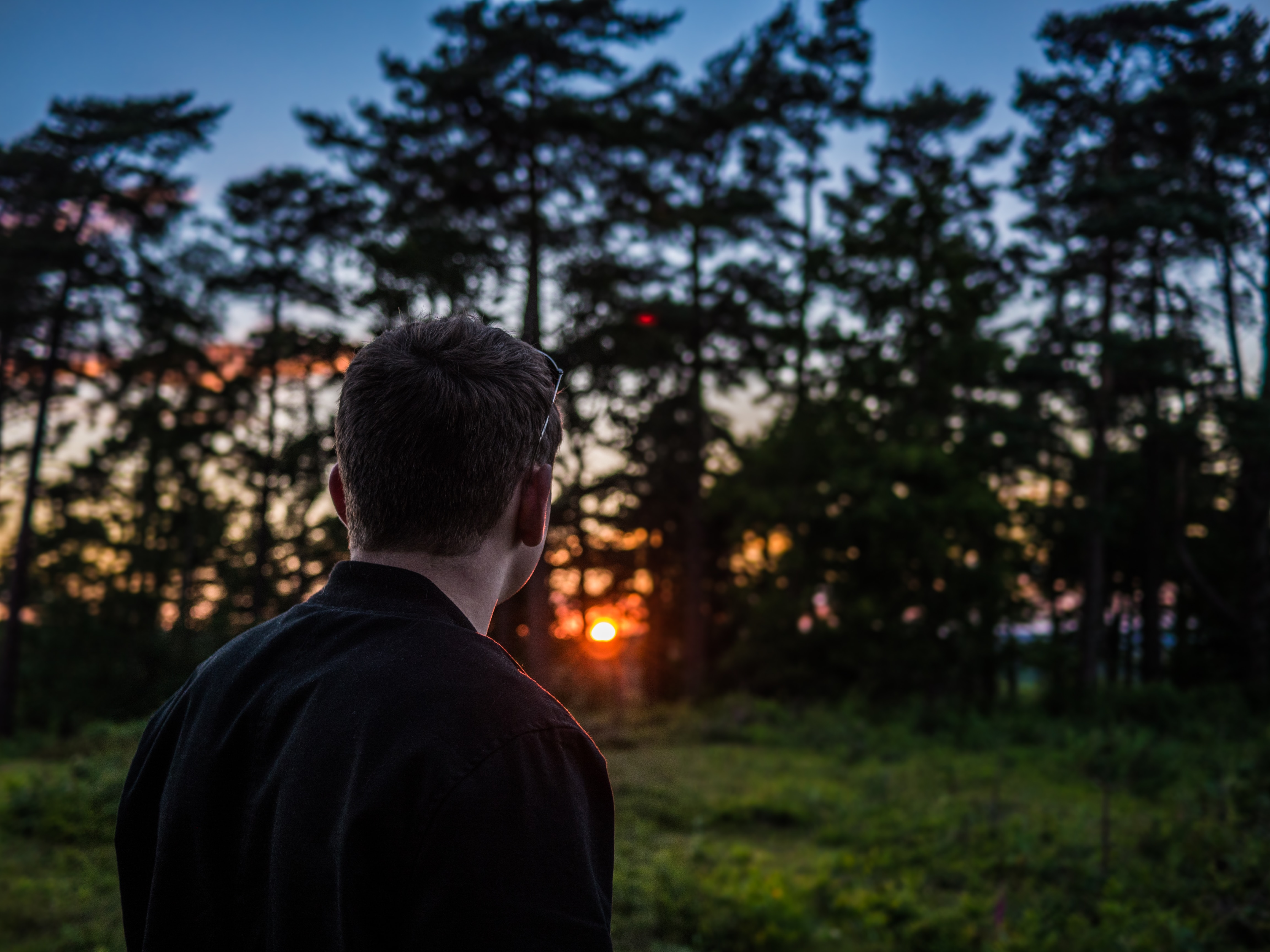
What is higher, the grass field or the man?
the man

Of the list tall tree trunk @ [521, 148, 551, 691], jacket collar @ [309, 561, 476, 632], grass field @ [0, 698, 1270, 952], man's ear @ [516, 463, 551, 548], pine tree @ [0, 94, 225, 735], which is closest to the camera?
jacket collar @ [309, 561, 476, 632]

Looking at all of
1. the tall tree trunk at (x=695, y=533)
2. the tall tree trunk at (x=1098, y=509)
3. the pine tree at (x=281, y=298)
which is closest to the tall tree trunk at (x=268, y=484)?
the pine tree at (x=281, y=298)

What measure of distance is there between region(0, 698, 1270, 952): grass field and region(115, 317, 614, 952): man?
4602 millimetres

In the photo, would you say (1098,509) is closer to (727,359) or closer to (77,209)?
(727,359)

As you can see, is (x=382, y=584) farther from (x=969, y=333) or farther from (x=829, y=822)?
(x=969, y=333)

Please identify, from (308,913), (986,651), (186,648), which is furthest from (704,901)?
(986,651)

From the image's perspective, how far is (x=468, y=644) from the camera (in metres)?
1.09

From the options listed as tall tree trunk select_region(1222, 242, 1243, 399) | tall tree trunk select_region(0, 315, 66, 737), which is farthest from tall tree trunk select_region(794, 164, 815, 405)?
tall tree trunk select_region(0, 315, 66, 737)

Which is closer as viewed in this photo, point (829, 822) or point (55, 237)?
point (829, 822)

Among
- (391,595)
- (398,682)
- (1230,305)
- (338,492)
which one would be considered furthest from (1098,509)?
(398,682)

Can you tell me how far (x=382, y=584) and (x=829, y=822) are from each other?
9.67 m

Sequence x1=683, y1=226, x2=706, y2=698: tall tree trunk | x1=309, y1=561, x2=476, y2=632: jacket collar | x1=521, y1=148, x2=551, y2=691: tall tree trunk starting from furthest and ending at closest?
x1=683, y1=226, x2=706, y2=698: tall tree trunk, x1=521, y1=148, x2=551, y2=691: tall tree trunk, x1=309, y1=561, x2=476, y2=632: jacket collar

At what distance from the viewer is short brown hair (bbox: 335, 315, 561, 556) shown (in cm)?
121

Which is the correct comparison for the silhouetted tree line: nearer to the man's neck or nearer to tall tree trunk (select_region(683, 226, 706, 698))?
tall tree trunk (select_region(683, 226, 706, 698))
